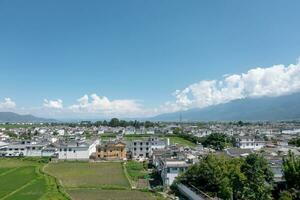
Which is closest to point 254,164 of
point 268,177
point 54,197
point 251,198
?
point 268,177

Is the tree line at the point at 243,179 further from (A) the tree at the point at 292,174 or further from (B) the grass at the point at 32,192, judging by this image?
(B) the grass at the point at 32,192

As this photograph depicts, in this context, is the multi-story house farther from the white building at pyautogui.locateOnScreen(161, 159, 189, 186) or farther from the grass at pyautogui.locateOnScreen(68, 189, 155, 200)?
the grass at pyautogui.locateOnScreen(68, 189, 155, 200)

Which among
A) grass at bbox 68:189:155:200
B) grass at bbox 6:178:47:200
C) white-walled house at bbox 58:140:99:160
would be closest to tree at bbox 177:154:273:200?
grass at bbox 68:189:155:200

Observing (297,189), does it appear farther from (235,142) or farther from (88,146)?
(235,142)

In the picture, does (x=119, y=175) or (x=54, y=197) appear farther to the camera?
(x=119, y=175)

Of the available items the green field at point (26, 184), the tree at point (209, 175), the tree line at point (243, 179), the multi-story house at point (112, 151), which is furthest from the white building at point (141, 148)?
the tree at point (209, 175)
